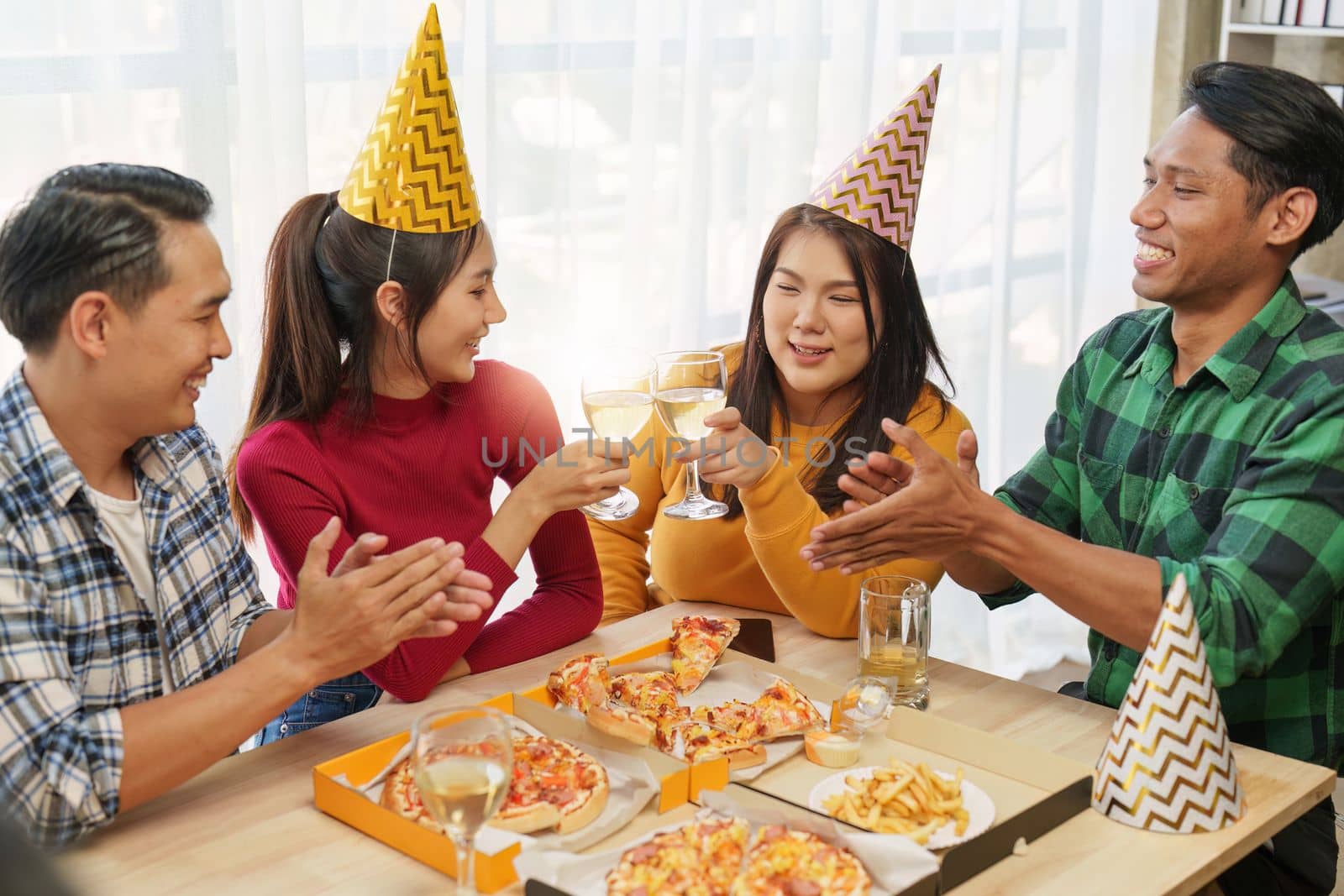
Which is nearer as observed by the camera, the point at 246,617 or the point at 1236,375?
the point at 246,617

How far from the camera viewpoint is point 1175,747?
4.24ft

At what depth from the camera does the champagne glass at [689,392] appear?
163cm

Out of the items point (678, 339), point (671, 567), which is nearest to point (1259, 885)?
point (671, 567)

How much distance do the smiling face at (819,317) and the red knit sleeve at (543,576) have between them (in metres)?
0.39

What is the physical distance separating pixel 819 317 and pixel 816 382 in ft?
0.33

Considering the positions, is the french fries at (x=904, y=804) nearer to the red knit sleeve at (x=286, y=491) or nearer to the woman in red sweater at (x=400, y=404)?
the woman in red sweater at (x=400, y=404)

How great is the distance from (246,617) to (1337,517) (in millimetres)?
1286

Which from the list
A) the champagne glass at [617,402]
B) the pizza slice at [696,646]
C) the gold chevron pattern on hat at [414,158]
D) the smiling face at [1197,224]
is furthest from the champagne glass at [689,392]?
the smiling face at [1197,224]

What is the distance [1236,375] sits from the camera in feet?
5.53

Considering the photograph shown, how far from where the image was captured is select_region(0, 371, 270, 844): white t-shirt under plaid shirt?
1216 millimetres

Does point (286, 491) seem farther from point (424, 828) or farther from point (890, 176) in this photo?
point (890, 176)

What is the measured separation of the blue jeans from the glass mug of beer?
70cm

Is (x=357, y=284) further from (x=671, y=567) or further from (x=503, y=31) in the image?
(x=503, y=31)

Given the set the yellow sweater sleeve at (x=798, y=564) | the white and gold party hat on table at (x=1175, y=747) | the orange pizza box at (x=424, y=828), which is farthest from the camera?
the yellow sweater sleeve at (x=798, y=564)
